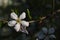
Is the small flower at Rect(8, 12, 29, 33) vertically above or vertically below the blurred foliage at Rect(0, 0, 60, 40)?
above

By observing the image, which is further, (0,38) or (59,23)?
(0,38)

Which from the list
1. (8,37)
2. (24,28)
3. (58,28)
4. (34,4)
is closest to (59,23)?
(58,28)

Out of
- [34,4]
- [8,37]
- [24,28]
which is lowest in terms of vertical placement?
[8,37]

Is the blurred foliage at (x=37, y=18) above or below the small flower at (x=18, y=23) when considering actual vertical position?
below

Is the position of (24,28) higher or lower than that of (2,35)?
higher

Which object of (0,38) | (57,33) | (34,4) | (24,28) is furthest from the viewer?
(0,38)

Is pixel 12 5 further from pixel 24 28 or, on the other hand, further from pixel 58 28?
pixel 24 28

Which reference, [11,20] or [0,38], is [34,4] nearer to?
[0,38]

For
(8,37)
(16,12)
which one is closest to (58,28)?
(8,37)

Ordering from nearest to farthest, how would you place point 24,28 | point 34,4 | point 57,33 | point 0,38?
1. point 24,28
2. point 57,33
3. point 34,4
4. point 0,38
